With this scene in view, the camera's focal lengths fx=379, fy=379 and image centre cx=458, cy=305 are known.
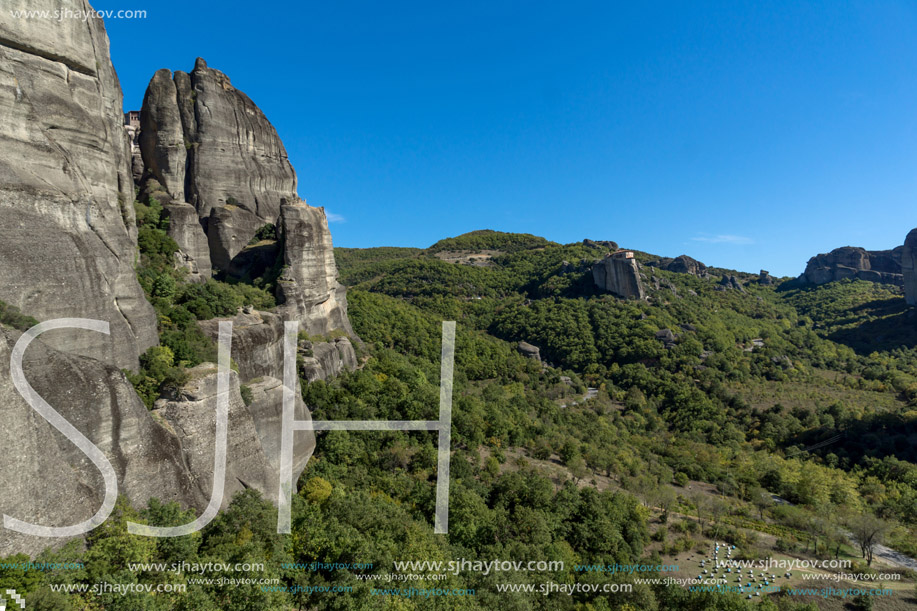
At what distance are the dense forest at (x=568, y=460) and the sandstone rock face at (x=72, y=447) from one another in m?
0.74

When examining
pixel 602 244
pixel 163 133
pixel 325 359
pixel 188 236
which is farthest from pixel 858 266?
pixel 163 133

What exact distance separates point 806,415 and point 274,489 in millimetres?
54247

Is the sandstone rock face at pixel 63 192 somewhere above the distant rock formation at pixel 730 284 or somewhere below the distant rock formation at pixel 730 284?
below

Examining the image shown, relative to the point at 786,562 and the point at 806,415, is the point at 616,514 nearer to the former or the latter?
the point at 786,562

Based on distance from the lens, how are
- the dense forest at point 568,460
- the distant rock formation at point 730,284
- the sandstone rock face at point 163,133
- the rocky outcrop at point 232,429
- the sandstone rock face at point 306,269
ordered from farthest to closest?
1. the distant rock formation at point 730,284
2. the sandstone rock face at point 306,269
3. the sandstone rock face at point 163,133
4. the dense forest at point 568,460
5. the rocky outcrop at point 232,429

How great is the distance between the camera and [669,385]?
52.9m

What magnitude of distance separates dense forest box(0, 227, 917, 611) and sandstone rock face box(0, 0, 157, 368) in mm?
1395

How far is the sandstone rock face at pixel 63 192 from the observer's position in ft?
36.1

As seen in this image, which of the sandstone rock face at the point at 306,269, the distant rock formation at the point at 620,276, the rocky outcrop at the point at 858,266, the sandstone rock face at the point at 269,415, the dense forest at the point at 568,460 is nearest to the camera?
the dense forest at the point at 568,460

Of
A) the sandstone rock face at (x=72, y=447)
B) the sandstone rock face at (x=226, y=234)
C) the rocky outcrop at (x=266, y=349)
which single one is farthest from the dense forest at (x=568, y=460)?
the sandstone rock face at (x=226, y=234)

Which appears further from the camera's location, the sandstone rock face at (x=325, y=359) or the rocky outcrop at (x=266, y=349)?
the sandstone rock face at (x=325, y=359)

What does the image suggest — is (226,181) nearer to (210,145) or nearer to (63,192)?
(210,145)

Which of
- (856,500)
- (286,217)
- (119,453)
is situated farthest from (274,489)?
(856,500)

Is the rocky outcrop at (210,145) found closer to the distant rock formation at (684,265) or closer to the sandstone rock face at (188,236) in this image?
the sandstone rock face at (188,236)
